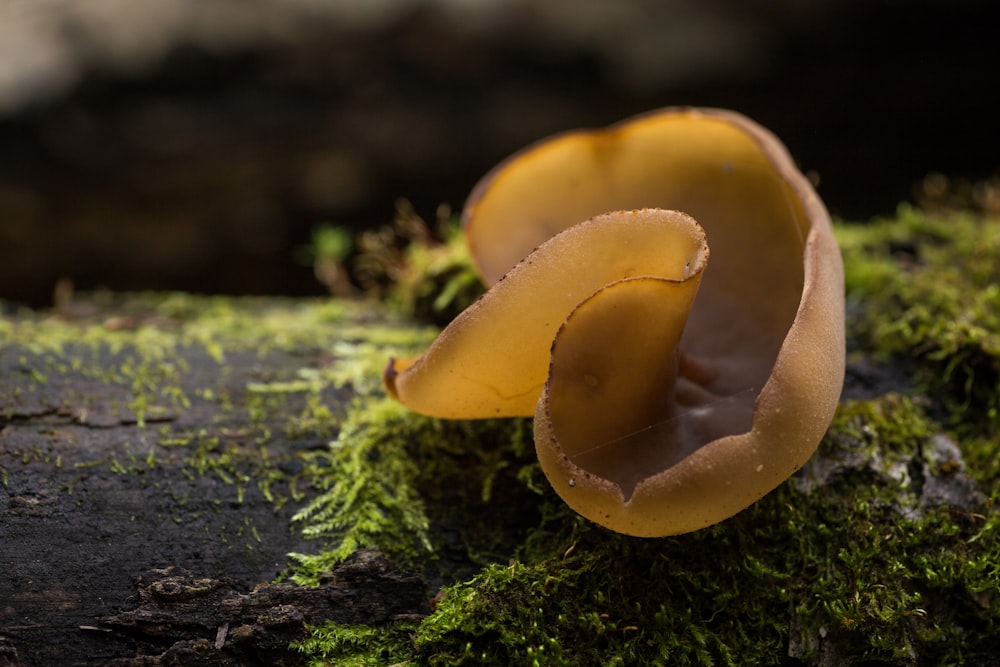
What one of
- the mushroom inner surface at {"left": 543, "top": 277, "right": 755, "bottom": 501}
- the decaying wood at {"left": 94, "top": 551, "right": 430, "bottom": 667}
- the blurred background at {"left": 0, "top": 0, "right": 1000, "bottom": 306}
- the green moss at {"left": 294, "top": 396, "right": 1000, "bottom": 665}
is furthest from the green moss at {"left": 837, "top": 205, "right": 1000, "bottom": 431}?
the blurred background at {"left": 0, "top": 0, "right": 1000, "bottom": 306}

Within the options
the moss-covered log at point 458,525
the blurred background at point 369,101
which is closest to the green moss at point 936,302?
the moss-covered log at point 458,525

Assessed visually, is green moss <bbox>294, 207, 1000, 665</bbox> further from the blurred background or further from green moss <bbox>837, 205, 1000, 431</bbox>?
the blurred background

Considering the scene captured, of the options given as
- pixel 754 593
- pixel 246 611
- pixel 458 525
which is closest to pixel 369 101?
pixel 458 525

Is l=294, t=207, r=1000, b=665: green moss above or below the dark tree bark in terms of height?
below

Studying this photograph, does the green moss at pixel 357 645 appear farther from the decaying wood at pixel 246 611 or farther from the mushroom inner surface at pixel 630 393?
the mushroom inner surface at pixel 630 393

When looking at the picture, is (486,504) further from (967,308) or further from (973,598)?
(967,308)

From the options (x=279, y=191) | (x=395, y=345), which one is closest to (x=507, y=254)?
(x=395, y=345)
